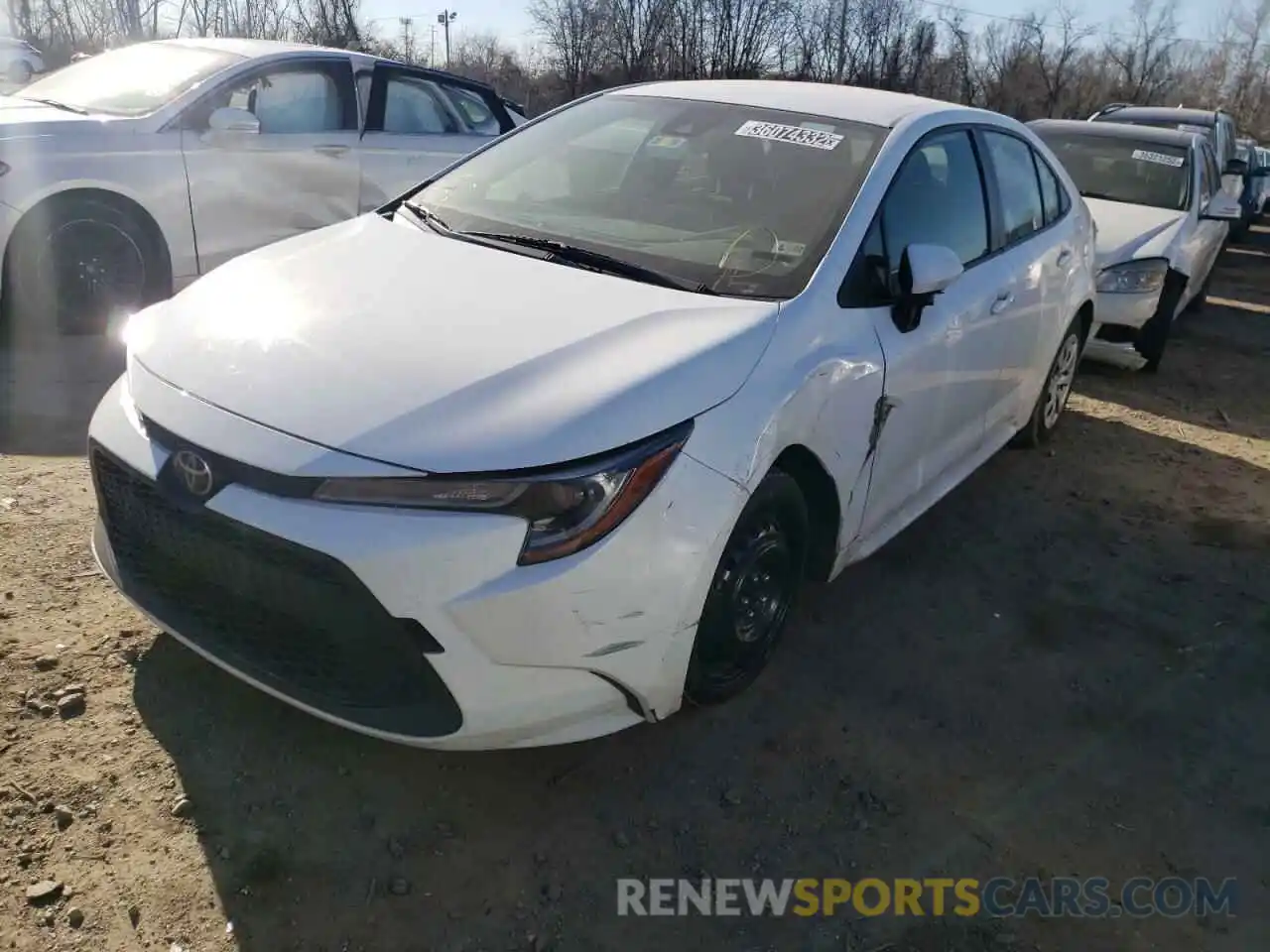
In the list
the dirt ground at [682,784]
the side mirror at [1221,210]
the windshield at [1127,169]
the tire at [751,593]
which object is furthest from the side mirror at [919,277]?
the side mirror at [1221,210]

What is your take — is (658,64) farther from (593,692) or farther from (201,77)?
(593,692)

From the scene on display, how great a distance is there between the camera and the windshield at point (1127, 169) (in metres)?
7.97

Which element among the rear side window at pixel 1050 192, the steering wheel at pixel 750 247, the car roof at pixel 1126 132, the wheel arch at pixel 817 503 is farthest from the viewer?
the car roof at pixel 1126 132

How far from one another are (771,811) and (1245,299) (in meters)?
11.4

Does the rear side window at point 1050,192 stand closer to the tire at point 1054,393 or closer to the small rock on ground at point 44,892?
the tire at point 1054,393

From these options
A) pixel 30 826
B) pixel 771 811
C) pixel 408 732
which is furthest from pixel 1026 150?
pixel 30 826

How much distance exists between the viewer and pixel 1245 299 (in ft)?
37.9

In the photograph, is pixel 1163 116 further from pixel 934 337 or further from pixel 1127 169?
pixel 934 337

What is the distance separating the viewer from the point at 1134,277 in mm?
6863

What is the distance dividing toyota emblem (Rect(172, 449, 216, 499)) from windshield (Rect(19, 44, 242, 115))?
162 inches

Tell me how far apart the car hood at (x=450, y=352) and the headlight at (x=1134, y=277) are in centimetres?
508

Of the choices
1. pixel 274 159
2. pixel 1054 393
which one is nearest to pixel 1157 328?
pixel 1054 393

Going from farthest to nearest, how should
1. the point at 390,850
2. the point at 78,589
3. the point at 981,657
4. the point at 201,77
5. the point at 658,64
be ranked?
the point at 658,64, the point at 201,77, the point at 981,657, the point at 78,589, the point at 390,850

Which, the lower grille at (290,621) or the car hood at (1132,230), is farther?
the car hood at (1132,230)
